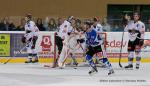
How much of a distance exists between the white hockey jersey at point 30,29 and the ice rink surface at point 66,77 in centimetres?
151

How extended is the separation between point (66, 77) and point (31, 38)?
5.28m

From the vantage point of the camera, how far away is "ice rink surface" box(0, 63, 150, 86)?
14.7 metres

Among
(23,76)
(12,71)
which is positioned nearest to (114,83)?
(23,76)

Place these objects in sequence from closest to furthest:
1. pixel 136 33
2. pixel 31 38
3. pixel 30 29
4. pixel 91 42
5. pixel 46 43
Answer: pixel 91 42 < pixel 136 33 < pixel 30 29 < pixel 31 38 < pixel 46 43

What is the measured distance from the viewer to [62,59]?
19266 mm

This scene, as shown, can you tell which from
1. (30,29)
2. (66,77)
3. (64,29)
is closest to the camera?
(66,77)

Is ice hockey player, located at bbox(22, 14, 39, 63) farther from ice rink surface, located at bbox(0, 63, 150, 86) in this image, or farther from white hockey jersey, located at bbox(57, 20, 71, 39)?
white hockey jersey, located at bbox(57, 20, 71, 39)

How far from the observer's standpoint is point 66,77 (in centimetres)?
1625

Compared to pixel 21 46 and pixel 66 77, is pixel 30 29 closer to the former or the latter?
pixel 21 46

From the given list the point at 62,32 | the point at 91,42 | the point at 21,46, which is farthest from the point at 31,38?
the point at 91,42

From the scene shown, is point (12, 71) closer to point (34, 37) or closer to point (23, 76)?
point (23, 76)

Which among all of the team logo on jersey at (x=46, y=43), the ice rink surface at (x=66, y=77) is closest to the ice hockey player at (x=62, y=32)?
the ice rink surface at (x=66, y=77)

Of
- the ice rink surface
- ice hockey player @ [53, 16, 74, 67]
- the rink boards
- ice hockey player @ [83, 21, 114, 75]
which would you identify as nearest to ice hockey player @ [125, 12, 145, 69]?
the ice rink surface

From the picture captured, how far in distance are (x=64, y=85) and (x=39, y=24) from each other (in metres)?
10.3
